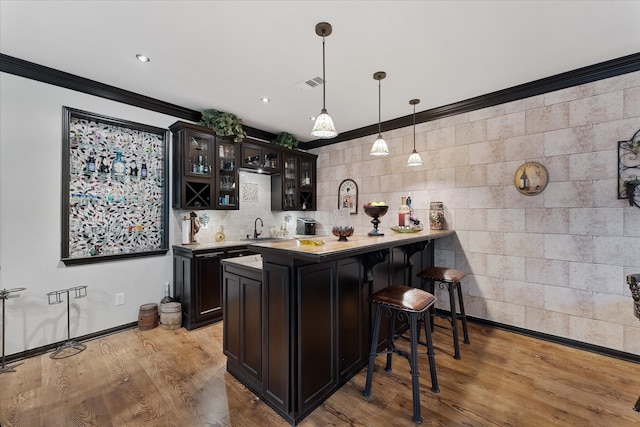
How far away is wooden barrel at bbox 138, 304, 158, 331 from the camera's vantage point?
10.2 ft

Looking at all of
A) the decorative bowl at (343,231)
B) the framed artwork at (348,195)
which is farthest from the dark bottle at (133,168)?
the framed artwork at (348,195)

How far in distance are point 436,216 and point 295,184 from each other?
245cm

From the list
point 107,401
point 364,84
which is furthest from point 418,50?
point 107,401

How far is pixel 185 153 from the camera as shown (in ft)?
11.0

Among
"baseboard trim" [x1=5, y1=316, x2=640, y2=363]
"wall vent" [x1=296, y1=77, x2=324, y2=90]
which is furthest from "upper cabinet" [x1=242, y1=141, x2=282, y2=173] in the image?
"baseboard trim" [x1=5, y1=316, x2=640, y2=363]

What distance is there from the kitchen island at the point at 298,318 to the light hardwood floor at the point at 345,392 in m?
0.13

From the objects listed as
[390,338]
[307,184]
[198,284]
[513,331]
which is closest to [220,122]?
[307,184]

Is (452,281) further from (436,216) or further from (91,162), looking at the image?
(91,162)

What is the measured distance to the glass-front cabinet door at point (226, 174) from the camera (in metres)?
3.72

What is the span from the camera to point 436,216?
11.4 feet

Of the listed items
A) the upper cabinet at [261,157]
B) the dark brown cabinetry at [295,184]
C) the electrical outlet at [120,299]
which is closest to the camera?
the electrical outlet at [120,299]

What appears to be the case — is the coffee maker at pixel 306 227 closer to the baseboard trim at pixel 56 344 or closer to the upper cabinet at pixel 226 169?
the upper cabinet at pixel 226 169

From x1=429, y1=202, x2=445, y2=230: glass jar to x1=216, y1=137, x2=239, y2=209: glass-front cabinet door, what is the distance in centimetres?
272

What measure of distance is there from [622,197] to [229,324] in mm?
3688
